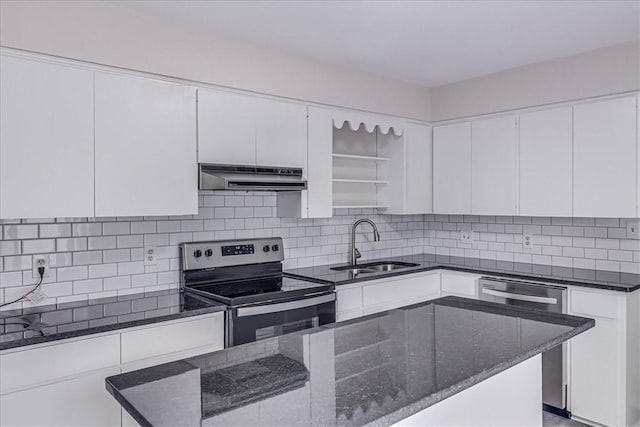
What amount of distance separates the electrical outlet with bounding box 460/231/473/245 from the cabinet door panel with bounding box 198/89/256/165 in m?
2.24

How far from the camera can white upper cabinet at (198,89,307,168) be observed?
9.37 feet

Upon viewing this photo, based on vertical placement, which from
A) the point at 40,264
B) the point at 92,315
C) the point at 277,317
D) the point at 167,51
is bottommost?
the point at 277,317

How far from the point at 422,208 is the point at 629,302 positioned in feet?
5.69

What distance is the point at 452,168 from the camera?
4094 mm

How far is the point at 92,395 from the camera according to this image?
219 cm

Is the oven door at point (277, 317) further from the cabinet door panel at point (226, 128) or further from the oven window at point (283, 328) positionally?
the cabinet door panel at point (226, 128)

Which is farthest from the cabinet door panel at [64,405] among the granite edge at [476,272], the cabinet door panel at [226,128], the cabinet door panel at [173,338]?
the granite edge at [476,272]

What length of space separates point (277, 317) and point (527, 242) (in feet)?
7.49

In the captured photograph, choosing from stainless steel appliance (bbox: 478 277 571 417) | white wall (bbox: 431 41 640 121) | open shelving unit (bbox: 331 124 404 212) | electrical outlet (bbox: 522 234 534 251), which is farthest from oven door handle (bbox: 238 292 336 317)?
white wall (bbox: 431 41 640 121)

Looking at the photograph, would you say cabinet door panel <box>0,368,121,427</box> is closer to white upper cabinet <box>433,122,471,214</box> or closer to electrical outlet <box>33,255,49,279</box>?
electrical outlet <box>33,255,49,279</box>

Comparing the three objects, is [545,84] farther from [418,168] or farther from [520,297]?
[520,297]

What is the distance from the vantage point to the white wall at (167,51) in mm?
2307

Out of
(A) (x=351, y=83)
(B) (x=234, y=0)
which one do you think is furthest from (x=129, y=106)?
(A) (x=351, y=83)

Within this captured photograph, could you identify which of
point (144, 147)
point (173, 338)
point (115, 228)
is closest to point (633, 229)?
point (173, 338)
